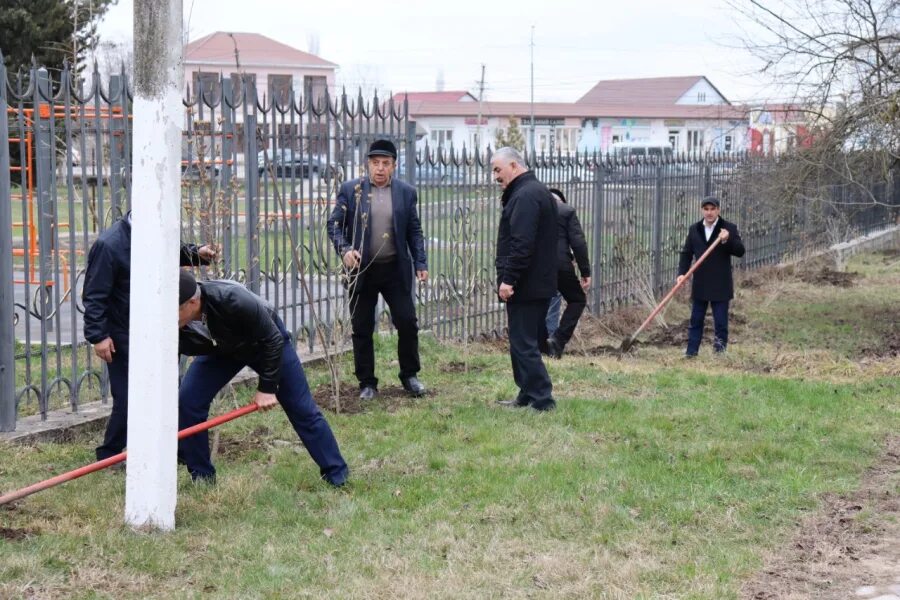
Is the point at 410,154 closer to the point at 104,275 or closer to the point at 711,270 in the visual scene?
the point at 711,270

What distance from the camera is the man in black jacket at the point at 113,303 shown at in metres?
5.84

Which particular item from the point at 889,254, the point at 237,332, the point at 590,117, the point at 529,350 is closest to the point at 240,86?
the point at 529,350

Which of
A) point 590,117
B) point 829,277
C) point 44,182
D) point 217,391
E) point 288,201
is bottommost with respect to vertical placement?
point 829,277

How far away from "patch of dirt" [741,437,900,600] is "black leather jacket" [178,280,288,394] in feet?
8.18

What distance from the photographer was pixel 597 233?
13.6 m

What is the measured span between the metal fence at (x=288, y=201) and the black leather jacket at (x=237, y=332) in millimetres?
525

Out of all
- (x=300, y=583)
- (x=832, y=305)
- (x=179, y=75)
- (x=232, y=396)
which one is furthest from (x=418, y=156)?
(x=832, y=305)

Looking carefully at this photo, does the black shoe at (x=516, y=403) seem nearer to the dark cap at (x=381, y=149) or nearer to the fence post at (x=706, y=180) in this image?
the dark cap at (x=381, y=149)

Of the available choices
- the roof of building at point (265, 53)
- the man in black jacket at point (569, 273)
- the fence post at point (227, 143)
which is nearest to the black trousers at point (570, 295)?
the man in black jacket at point (569, 273)

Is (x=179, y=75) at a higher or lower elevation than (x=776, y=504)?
higher

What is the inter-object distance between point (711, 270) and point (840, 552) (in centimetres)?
595

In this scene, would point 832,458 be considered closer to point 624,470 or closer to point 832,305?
point 624,470

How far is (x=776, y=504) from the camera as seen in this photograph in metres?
5.74

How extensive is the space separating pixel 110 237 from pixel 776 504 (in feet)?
12.4
